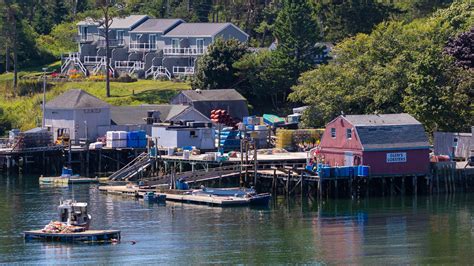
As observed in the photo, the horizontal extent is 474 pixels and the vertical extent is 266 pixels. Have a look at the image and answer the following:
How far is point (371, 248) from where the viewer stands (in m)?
77.4

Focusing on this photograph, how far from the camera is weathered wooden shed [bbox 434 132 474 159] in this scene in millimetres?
103750

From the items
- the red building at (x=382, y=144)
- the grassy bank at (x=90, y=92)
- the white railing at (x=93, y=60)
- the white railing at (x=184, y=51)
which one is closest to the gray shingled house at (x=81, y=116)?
the grassy bank at (x=90, y=92)

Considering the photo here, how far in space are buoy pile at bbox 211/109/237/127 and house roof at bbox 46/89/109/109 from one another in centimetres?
921

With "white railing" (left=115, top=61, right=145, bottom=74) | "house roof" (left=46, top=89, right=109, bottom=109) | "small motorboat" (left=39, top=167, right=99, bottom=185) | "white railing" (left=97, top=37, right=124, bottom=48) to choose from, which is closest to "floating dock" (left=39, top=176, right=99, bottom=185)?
"small motorboat" (left=39, top=167, right=99, bottom=185)

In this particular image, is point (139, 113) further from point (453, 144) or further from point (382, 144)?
point (382, 144)

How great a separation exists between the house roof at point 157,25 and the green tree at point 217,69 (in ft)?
60.9

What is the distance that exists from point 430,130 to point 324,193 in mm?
14752

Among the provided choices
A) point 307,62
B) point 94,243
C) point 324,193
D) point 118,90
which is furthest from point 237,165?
point 118,90

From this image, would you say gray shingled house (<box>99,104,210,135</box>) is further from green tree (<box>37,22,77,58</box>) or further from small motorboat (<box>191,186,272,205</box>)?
green tree (<box>37,22,77,58</box>)

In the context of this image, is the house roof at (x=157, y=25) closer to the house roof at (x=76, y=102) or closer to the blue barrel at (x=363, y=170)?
the house roof at (x=76, y=102)

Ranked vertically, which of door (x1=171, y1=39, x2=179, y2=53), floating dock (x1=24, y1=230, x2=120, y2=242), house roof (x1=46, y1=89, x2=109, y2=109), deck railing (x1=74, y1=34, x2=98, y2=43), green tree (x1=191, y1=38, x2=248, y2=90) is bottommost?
floating dock (x1=24, y1=230, x2=120, y2=242)

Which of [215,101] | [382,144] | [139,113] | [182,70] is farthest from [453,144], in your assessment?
[182,70]

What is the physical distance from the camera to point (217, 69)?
13538 centimetres

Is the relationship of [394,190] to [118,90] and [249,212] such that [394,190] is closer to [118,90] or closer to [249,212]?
[249,212]
